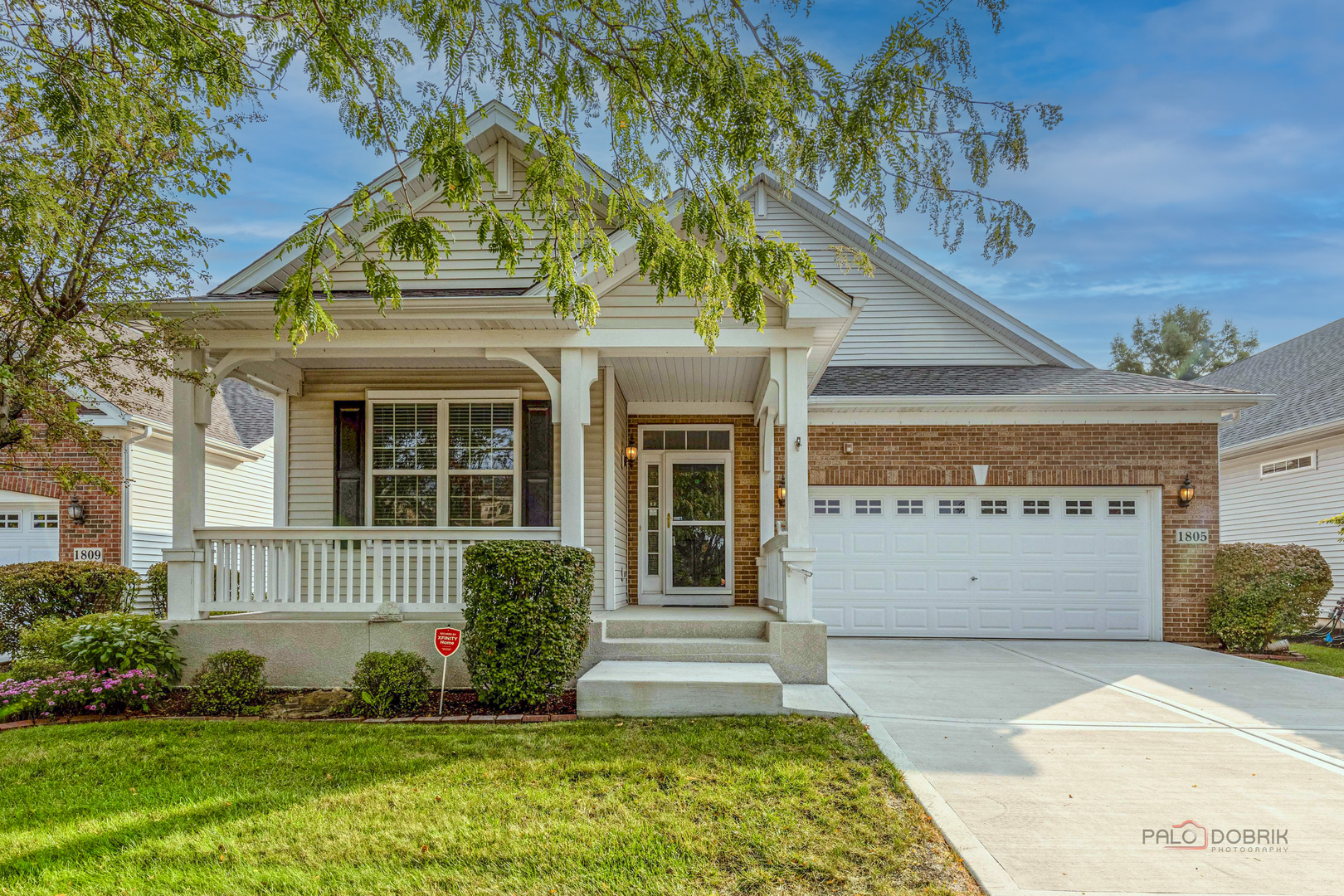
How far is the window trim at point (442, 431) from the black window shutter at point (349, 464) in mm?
62

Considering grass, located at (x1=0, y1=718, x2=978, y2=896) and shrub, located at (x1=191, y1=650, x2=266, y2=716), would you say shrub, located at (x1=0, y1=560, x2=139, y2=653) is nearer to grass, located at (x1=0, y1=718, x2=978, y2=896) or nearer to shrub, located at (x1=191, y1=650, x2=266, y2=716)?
shrub, located at (x1=191, y1=650, x2=266, y2=716)

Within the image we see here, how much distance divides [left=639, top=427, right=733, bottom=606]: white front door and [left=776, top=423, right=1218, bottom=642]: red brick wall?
38.7 inches

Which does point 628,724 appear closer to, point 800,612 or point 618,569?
point 800,612

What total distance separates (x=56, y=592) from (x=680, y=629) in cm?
862

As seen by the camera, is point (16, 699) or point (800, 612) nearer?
point (16, 699)

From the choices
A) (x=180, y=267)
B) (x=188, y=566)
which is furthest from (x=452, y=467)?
(x=180, y=267)

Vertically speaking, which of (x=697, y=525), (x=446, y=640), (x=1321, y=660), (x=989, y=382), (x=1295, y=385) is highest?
(x=1295, y=385)

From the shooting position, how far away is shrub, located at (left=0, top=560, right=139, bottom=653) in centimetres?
1035

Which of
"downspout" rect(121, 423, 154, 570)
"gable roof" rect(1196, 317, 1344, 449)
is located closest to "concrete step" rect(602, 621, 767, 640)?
"downspout" rect(121, 423, 154, 570)

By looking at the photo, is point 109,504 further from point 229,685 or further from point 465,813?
point 465,813

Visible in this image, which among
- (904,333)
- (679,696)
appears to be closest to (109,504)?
(679,696)

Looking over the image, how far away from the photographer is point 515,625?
639 cm

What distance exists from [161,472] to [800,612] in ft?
38.9

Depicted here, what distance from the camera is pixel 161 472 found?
13930mm
